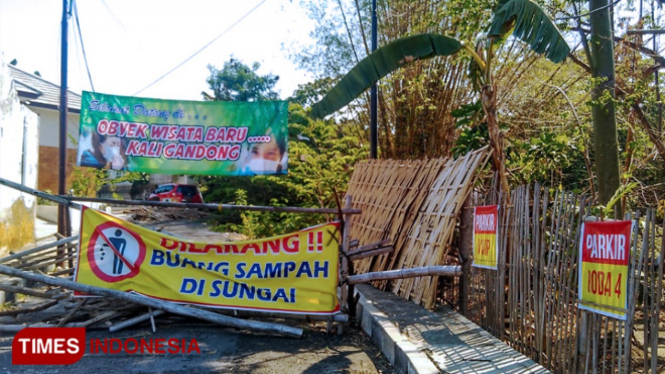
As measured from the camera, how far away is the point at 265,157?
1082cm

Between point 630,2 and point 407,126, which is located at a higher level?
point 630,2

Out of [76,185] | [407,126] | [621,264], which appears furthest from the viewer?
[76,185]

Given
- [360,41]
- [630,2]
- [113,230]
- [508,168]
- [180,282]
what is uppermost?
[360,41]

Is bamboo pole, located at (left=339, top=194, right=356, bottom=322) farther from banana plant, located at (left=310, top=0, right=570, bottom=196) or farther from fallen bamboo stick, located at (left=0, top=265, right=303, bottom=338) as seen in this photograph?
banana plant, located at (left=310, top=0, right=570, bottom=196)

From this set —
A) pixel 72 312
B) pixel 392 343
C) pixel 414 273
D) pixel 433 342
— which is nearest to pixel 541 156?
pixel 414 273

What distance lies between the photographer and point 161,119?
10.8m

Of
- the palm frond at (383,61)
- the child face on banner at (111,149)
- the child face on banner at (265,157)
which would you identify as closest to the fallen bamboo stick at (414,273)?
the palm frond at (383,61)

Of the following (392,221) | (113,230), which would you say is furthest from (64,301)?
(392,221)

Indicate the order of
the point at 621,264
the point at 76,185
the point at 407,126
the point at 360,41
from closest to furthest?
the point at 621,264 → the point at 407,126 → the point at 360,41 → the point at 76,185

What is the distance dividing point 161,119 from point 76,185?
393 inches

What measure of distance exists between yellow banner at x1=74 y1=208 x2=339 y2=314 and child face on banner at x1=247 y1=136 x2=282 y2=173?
350cm

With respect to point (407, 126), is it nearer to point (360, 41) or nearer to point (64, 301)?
point (360, 41)

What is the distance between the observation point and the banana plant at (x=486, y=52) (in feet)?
23.0

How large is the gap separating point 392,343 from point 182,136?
637cm
